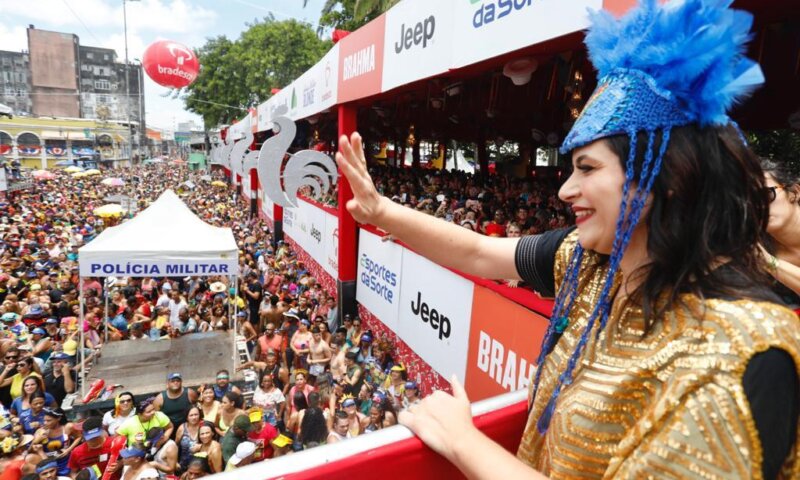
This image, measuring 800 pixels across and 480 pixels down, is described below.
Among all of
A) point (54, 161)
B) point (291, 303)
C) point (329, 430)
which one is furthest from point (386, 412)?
point (54, 161)

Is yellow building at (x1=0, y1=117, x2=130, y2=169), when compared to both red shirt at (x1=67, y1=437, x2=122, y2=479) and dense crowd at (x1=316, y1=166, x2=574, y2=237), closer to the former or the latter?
dense crowd at (x1=316, y1=166, x2=574, y2=237)

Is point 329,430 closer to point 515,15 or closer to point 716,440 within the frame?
point 515,15

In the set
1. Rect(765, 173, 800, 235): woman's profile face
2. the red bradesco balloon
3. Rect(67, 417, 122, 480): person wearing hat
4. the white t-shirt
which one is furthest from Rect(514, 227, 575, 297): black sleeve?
the red bradesco balloon

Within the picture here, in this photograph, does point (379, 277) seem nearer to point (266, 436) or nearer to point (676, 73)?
point (266, 436)

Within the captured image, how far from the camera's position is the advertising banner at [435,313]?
5.82 m

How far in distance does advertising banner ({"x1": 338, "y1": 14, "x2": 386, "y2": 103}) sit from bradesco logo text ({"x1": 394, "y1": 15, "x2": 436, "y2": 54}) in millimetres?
686

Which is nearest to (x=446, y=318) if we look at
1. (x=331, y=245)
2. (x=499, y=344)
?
(x=499, y=344)

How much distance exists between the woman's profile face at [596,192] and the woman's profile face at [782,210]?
4.99 feet

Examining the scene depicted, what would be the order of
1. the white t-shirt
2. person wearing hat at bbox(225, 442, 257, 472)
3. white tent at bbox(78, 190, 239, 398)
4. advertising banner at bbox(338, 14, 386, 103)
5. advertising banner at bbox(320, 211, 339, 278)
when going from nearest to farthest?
person wearing hat at bbox(225, 442, 257, 472), the white t-shirt, white tent at bbox(78, 190, 239, 398), advertising banner at bbox(338, 14, 386, 103), advertising banner at bbox(320, 211, 339, 278)

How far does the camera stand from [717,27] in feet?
3.01

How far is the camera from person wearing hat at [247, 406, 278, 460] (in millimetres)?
4650

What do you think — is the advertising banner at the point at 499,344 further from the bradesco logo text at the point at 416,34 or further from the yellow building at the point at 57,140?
the yellow building at the point at 57,140

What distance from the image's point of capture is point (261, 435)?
496 cm

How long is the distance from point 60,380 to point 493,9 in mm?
7388
